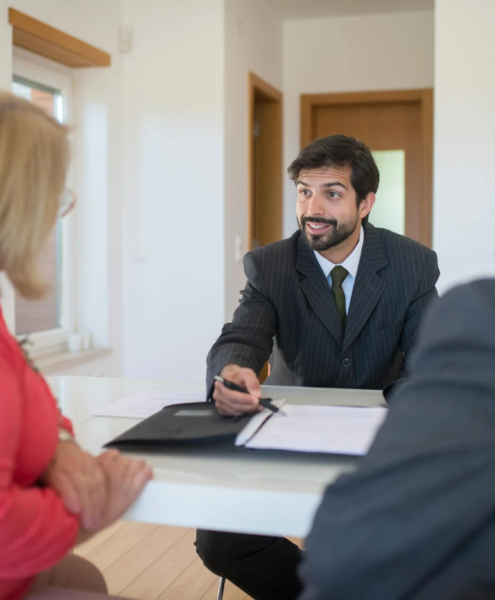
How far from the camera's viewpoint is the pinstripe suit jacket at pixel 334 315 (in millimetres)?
1961

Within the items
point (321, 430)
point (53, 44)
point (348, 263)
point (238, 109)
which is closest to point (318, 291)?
point (348, 263)

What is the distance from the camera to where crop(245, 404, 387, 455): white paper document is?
3.62 feet

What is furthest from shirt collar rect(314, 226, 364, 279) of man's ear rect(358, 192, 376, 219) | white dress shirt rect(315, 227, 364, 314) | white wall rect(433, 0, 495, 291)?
white wall rect(433, 0, 495, 291)

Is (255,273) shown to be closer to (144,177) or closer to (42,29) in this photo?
(42,29)

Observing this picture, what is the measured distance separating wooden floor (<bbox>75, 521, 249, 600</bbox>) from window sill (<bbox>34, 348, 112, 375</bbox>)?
1011 millimetres

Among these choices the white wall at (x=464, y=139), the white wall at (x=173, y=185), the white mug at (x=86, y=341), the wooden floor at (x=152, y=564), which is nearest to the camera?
the wooden floor at (x=152, y=564)

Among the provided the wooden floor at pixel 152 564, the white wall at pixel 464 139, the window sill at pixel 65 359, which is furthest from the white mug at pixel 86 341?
the white wall at pixel 464 139

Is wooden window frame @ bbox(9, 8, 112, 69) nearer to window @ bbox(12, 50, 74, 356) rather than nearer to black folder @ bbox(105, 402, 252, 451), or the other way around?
window @ bbox(12, 50, 74, 356)

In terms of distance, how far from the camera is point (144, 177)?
4.16 meters

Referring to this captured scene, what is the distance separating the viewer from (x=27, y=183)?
38.3 inches

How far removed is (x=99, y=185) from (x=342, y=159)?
2.08 metres

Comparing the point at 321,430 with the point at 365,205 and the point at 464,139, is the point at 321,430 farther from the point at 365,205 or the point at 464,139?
the point at 464,139

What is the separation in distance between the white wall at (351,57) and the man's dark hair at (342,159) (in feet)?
9.97

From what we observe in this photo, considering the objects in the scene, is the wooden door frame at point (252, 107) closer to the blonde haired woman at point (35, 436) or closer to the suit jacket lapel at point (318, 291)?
the suit jacket lapel at point (318, 291)
